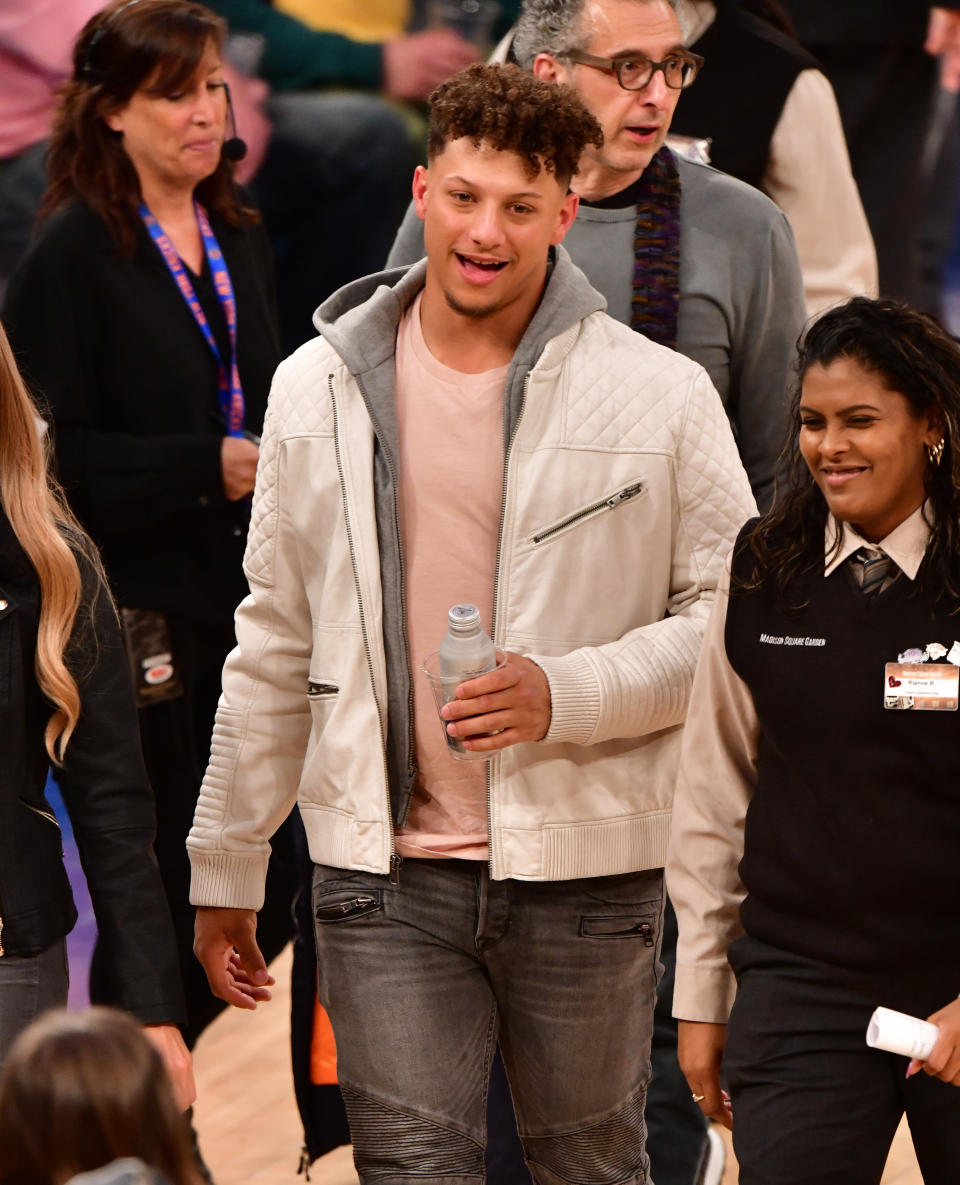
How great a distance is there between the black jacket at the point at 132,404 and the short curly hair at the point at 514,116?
1363 millimetres

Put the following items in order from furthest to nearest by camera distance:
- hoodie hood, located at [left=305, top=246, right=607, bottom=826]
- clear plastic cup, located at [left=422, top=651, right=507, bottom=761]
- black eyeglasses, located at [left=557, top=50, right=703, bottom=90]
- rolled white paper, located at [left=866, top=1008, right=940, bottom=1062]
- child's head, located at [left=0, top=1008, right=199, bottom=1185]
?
black eyeglasses, located at [left=557, top=50, right=703, bottom=90]
hoodie hood, located at [left=305, top=246, right=607, bottom=826]
clear plastic cup, located at [left=422, top=651, right=507, bottom=761]
rolled white paper, located at [left=866, top=1008, right=940, bottom=1062]
child's head, located at [left=0, top=1008, right=199, bottom=1185]

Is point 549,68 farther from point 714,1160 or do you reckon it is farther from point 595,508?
point 714,1160

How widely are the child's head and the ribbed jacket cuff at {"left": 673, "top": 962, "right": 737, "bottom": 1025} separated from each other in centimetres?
118

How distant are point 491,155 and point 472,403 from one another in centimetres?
35

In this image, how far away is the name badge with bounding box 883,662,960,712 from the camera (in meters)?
2.73

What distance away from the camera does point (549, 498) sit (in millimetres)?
3084

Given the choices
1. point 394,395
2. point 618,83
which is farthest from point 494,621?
point 618,83

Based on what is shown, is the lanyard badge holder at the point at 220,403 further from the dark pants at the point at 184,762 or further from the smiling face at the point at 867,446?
the smiling face at the point at 867,446

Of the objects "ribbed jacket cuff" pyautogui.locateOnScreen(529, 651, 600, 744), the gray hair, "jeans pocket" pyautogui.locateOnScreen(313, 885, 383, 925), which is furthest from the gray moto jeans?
the gray hair

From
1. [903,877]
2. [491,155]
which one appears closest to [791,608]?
[903,877]

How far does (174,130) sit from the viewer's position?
4367 millimetres

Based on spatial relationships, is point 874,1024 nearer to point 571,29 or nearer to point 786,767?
point 786,767

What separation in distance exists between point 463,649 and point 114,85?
78.3 inches

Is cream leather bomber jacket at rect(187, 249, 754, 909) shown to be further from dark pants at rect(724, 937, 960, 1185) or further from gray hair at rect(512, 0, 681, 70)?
gray hair at rect(512, 0, 681, 70)
